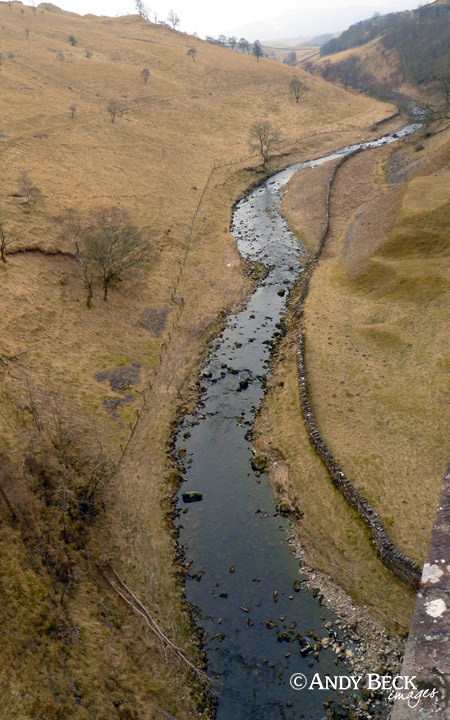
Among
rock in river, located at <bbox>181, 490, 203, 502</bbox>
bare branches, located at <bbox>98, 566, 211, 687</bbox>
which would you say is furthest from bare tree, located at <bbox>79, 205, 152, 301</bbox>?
bare branches, located at <bbox>98, 566, 211, 687</bbox>

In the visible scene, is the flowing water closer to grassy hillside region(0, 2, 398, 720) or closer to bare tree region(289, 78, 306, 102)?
grassy hillside region(0, 2, 398, 720)

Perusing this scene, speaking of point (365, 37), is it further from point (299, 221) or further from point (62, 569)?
point (62, 569)

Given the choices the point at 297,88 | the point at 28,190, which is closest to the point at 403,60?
the point at 297,88

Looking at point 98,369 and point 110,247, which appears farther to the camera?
point 110,247

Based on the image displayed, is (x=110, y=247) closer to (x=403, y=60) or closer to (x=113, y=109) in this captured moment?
(x=113, y=109)

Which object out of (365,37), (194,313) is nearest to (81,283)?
(194,313)

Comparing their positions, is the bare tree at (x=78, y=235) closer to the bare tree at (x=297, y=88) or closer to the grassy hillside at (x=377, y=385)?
the grassy hillside at (x=377, y=385)
